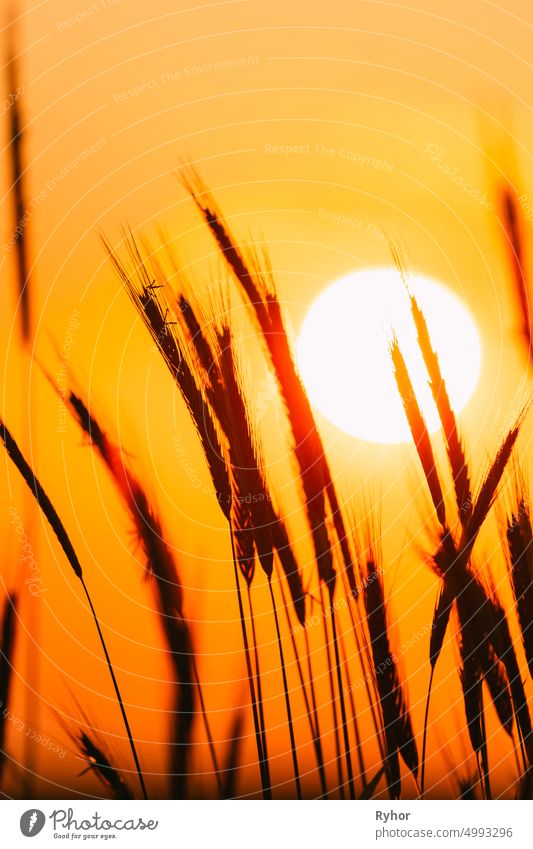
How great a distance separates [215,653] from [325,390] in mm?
386

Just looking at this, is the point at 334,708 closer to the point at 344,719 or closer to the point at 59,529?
the point at 344,719

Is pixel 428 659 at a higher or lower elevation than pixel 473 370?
lower

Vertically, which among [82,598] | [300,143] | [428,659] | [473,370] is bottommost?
[428,659]

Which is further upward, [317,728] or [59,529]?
[59,529]

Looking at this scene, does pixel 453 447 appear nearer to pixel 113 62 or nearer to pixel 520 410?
pixel 520 410

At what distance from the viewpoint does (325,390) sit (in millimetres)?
987
